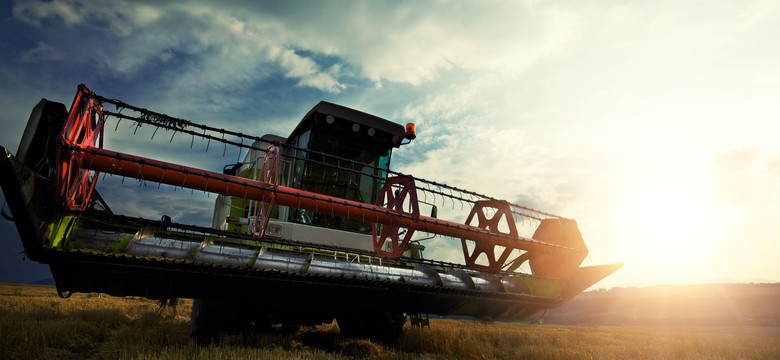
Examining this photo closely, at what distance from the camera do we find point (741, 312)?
151ft

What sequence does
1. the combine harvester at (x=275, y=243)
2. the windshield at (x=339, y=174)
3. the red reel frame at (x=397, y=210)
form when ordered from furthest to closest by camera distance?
Answer: the windshield at (x=339, y=174) → the red reel frame at (x=397, y=210) → the combine harvester at (x=275, y=243)

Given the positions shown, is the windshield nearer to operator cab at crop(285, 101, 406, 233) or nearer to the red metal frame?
operator cab at crop(285, 101, 406, 233)

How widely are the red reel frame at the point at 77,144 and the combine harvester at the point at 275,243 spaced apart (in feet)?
0.05

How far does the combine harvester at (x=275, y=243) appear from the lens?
278 cm

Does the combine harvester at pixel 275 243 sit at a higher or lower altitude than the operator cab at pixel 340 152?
lower

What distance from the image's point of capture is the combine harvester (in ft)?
9.12

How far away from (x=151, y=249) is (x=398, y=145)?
3961mm

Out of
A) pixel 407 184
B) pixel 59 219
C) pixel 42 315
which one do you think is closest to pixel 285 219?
pixel 407 184

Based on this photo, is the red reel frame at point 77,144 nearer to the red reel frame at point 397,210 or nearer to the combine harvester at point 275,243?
the combine harvester at point 275,243

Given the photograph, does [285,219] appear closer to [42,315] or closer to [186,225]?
[186,225]

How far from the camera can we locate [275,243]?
395cm

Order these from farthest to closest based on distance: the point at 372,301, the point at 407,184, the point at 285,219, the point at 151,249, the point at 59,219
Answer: the point at 285,219 → the point at 407,184 → the point at 372,301 → the point at 151,249 → the point at 59,219

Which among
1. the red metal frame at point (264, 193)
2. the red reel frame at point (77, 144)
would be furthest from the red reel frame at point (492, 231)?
the red reel frame at point (77, 144)

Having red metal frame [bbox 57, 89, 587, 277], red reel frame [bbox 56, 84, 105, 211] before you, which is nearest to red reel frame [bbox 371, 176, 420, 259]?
red metal frame [bbox 57, 89, 587, 277]
